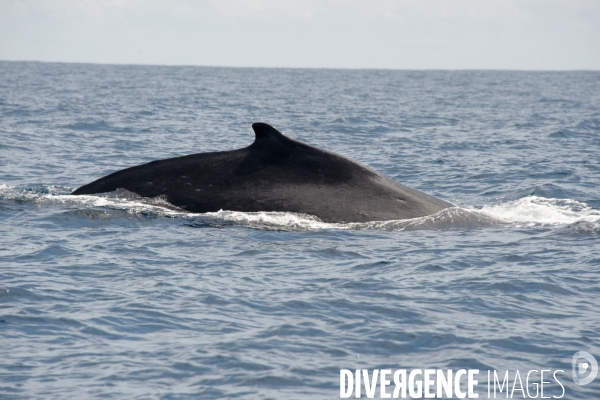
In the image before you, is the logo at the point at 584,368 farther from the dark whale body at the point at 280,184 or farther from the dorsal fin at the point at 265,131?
the dorsal fin at the point at 265,131

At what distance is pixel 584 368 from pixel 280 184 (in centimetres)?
572

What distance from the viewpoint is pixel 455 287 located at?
9430 millimetres

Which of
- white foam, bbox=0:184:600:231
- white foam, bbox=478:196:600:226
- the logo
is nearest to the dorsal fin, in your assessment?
white foam, bbox=0:184:600:231

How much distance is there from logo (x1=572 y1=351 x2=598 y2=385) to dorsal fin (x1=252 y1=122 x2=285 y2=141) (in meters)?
5.47

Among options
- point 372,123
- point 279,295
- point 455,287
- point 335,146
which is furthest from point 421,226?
point 372,123

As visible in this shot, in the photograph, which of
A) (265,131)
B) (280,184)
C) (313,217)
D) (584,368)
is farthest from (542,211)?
(584,368)

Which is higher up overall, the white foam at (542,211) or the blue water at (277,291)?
the white foam at (542,211)

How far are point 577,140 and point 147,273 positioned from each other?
72.7 feet

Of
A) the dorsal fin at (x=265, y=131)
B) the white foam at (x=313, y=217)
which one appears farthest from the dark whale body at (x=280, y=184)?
the white foam at (x=313, y=217)

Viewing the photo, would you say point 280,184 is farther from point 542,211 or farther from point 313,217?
point 542,211

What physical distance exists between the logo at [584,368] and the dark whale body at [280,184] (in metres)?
4.85

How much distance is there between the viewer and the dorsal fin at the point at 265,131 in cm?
1170

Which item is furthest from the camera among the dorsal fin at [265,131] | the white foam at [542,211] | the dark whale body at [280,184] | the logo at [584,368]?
the white foam at [542,211]

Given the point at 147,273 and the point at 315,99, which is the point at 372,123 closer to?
the point at 315,99
